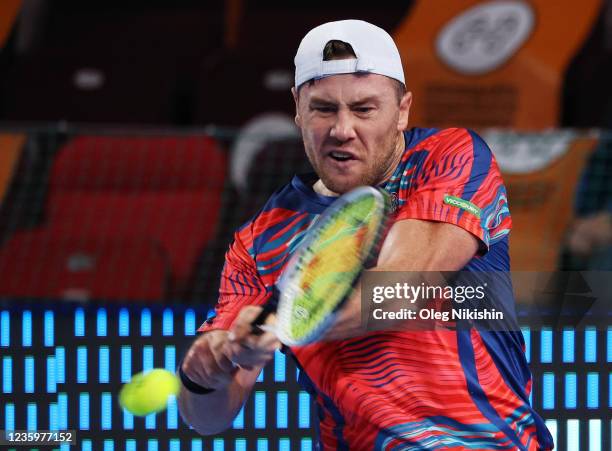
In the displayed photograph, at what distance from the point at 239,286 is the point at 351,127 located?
523mm

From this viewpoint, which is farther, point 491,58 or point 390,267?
point 491,58

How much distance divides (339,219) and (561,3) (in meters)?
4.67

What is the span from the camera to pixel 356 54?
2586 mm

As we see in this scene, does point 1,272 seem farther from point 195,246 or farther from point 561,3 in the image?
point 561,3

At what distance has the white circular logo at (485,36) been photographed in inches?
261

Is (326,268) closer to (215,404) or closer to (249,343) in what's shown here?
(249,343)

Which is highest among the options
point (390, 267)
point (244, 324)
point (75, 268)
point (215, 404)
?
point (75, 268)

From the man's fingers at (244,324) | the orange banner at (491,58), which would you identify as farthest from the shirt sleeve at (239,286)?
the orange banner at (491,58)

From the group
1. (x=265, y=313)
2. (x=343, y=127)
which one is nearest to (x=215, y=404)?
(x=265, y=313)

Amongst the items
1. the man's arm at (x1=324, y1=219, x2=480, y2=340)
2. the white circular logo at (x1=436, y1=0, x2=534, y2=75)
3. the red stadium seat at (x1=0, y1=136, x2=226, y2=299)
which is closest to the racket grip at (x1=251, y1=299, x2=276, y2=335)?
the man's arm at (x1=324, y1=219, x2=480, y2=340)

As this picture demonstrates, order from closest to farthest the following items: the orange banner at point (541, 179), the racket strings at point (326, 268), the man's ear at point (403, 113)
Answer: the racket strings at point (326, 268)
the man's ear at point (403, 113)
the orange banner at point (541, 179)

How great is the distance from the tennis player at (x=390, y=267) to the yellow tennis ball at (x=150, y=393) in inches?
2.7

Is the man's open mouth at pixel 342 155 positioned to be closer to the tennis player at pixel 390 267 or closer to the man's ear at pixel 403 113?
the tennis player at pixel 390 267

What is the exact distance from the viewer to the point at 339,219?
2.50 metres
